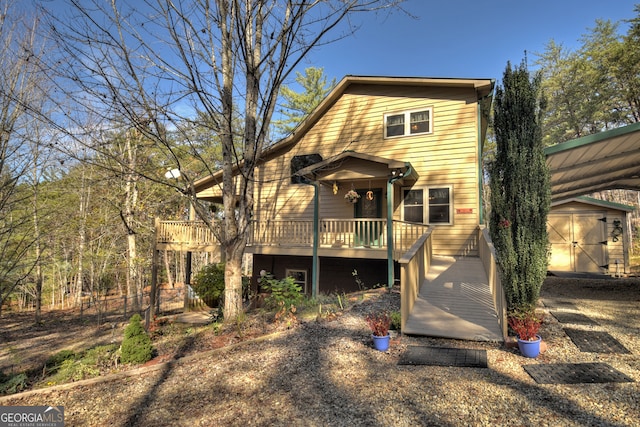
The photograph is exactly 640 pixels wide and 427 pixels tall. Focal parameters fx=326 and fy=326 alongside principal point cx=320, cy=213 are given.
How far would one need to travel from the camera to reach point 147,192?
17.3 meters

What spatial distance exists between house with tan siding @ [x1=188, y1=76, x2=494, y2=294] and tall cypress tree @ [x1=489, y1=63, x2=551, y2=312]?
335 cm

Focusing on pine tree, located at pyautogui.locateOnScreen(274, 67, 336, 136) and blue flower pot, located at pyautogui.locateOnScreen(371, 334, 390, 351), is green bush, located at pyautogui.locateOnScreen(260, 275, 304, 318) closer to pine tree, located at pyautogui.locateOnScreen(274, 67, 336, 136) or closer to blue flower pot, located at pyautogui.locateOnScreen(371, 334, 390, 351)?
blue flower pot, located at pyautogui.locateOnScreen(371, 334, 390, 351)

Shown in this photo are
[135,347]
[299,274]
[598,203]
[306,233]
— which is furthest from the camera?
[598,203]

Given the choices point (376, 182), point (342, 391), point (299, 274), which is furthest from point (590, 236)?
point (342, 391)

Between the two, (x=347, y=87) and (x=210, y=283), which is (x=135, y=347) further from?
(x=347, y=87)

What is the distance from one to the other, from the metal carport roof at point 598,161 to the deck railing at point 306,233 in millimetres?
3861

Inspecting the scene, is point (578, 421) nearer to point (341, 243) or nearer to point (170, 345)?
point (170, 345)

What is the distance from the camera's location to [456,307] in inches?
246

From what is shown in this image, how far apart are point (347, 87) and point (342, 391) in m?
11.0

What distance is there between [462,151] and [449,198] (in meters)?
1.54

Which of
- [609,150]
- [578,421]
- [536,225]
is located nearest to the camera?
[578,421]

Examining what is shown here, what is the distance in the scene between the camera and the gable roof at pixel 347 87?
1016 centimetres

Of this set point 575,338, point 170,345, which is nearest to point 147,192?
point 170,345

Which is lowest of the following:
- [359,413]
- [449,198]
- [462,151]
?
[359,413]
